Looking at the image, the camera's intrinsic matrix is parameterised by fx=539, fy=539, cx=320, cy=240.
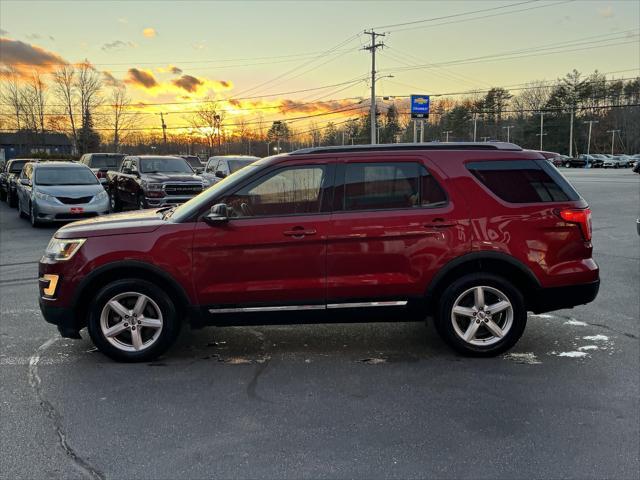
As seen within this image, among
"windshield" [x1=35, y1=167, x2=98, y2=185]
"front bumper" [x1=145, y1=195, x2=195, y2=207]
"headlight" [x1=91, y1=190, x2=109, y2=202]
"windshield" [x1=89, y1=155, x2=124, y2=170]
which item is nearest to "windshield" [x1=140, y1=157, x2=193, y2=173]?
"front bumper" [x1=145, y1=195, x2=195, y2=207]

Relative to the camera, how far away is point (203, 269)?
459cm

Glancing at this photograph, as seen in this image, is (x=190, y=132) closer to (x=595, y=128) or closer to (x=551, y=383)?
(x=595, y=128)

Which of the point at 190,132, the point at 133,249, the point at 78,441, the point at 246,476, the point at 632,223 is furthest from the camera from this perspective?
the point at 190,132

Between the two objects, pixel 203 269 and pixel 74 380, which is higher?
pixel 203 269

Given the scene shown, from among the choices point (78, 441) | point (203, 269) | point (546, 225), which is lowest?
point (78, 441)

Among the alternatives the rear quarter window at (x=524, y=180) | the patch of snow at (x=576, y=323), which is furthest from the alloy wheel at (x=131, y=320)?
the patch of snow at (x=576, y=323)

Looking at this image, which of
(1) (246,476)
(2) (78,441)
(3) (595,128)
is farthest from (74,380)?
(3) (595,128)

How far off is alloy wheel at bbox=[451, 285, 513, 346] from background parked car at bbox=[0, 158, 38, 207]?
1989 centimetres

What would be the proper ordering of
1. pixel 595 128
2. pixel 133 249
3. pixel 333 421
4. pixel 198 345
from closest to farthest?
pixel 333 421 → pixel 133 249 → pixel 198 345 → pixel 595 128

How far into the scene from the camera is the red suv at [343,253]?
15.1ft

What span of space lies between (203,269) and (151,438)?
61.1 inches

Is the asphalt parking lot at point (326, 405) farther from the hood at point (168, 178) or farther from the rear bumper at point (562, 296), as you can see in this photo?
the hood at point (168, 178)

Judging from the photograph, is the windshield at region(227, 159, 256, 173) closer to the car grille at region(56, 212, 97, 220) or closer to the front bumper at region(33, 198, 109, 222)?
the front bumper at region(33, 198, 109, 222)

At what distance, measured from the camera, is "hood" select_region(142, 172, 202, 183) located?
16297 mm
